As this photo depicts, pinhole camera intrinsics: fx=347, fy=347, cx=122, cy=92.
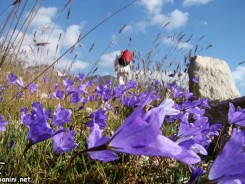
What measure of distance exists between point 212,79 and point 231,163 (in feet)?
22.6

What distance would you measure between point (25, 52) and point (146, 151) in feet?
22.6

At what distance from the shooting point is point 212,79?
7.40 m

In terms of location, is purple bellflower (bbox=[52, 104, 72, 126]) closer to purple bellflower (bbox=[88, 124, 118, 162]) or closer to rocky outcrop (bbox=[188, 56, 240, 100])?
purple bellflower (bbox=[88, 124, 118, 162])

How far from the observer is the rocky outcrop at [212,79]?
23.0ft

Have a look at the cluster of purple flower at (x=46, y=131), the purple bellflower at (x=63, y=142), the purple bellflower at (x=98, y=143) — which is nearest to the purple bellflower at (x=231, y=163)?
the purple bellflower at (x=98, y=143)

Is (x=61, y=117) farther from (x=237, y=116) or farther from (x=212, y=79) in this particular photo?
(x=212, y=79)

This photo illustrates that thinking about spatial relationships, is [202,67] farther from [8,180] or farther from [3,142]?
[8,180]

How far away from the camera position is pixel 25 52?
7.17m

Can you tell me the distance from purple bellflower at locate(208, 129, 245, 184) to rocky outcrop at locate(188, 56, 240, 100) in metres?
6.11

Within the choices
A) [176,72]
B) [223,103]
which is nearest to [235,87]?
[176,72]

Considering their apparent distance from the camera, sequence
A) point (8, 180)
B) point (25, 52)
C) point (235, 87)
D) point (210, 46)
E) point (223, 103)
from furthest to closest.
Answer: point (235, 87) → point (25, 52) → point (210, 46) → point (223, 103) → point (8, 180)

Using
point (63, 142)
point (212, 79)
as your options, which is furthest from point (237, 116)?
point (212, 79)

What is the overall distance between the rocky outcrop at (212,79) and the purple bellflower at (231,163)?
6113 millimetres

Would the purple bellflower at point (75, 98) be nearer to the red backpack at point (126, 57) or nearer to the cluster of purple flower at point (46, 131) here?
the cluster of purple flower at point (46, 131)
